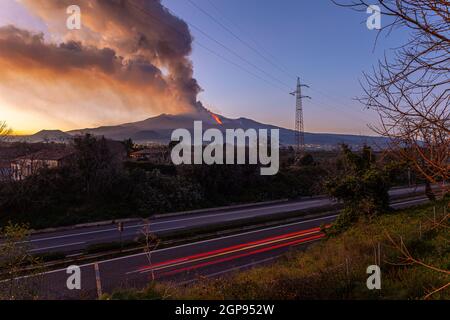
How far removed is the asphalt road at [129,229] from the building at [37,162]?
8819 millimetres

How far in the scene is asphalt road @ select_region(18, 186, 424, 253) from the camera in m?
21.2

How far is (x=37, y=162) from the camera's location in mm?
32375

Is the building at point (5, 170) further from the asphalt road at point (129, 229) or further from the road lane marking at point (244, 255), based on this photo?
the road lane marking at point (244, 255)

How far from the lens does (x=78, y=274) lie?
15.4 meters

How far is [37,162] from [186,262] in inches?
885

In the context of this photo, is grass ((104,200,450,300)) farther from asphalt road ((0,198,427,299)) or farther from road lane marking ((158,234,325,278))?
road lane marking ((158,234,325,278))

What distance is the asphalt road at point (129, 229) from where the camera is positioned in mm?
21234

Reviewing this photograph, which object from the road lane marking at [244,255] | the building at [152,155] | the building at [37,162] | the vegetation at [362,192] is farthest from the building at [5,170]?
the vegetation at [362,192]

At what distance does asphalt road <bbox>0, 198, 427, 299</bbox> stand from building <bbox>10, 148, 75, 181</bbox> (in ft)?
59.2

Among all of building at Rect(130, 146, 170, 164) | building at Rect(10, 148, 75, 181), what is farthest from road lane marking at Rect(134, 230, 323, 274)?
building at Rect(130, 146, 170, 164)

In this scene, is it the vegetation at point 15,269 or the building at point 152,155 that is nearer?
the vegetation at point 15,269
